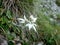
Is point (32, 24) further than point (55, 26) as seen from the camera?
No

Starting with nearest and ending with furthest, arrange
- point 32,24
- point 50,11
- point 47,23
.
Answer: point 32,24 < point 47,23 < point 50,11

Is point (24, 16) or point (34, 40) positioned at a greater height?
point (24, 16)

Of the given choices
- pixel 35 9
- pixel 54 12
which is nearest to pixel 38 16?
pixel 35 9

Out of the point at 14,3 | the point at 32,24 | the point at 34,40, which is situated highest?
the point at 14,3

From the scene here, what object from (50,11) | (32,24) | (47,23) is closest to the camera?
(32,24)

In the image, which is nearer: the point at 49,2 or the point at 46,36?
the point at 46,36

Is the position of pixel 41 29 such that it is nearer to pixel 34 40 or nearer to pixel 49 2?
pixel 34 40

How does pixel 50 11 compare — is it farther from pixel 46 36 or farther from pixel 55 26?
pixel 46 36

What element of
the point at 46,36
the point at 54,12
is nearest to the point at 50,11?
the point at 54,12

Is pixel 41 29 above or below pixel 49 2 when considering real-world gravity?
below
